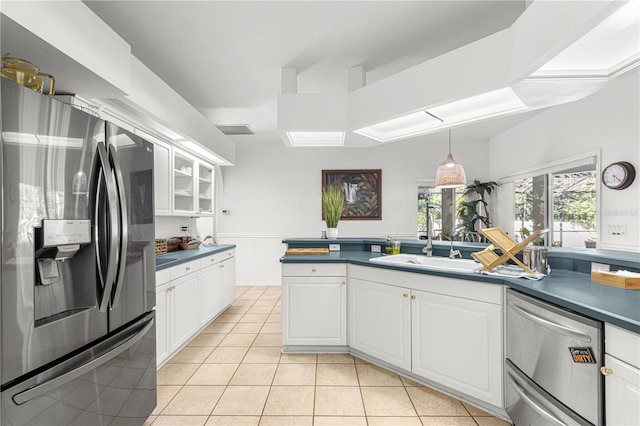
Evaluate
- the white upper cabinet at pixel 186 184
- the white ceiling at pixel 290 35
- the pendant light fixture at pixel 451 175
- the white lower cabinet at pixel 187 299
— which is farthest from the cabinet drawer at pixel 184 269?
the pendant light fixture at pixel 451 175

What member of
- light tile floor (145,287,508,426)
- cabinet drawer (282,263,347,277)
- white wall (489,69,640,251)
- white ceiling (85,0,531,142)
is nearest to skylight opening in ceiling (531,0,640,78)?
white ceiling (85,0,531,142)

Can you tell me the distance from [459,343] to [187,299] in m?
2.35

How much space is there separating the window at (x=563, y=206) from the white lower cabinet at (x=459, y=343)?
1704 mm

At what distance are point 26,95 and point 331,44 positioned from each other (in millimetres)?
1990

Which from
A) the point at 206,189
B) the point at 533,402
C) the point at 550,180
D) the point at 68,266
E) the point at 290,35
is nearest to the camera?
the point at 68,266

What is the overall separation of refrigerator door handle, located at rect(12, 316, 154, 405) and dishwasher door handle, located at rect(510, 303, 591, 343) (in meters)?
2.09

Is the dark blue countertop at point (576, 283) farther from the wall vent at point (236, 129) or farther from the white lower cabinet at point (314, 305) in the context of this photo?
the wall vent at point (236, 129)

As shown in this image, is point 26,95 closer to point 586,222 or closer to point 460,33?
point 460,33

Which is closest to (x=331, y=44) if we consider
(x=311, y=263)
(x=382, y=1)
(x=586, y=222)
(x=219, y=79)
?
(x=382, y=1)

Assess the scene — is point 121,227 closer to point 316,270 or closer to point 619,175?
point 316,270

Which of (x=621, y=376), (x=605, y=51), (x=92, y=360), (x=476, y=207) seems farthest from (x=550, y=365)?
(x=476, y=207)

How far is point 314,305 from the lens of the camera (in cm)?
269

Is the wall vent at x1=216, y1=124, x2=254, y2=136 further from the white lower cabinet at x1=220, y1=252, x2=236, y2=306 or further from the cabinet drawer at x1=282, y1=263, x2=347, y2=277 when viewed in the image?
the cabinet drawer at x1=282, y1=263, x2=347, y2=277

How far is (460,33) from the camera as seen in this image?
2293 mm
